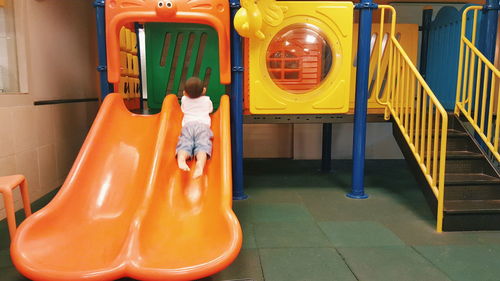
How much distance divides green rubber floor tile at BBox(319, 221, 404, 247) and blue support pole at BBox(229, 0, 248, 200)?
1132mm

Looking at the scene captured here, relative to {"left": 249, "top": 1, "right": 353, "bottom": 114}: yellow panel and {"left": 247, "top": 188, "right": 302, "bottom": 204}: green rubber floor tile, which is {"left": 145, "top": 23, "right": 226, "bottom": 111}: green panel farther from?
{"left": 247, "top": 188, "right": 302, "bottom": 204}: green rubber floor tile

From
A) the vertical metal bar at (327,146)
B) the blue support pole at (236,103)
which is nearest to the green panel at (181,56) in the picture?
the blue support pole at (236,103)

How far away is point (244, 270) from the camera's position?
8.23 ft

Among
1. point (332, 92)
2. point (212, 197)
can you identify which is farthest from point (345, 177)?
point (212, 197)

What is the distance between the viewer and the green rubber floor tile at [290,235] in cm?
294

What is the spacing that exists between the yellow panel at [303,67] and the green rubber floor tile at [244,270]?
1748mm

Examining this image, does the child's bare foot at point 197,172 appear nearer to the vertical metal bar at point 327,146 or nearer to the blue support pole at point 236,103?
the blue support pole at point 236,103

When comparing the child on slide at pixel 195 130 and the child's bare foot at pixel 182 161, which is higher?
the child on slide at pixel 195 130

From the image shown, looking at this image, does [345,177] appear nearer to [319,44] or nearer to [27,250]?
[319,44]

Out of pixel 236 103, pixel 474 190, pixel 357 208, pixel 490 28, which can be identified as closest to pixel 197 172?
pixel 236 103

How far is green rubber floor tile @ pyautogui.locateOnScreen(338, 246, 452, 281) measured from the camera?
7.89 feet

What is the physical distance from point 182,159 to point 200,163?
150mm

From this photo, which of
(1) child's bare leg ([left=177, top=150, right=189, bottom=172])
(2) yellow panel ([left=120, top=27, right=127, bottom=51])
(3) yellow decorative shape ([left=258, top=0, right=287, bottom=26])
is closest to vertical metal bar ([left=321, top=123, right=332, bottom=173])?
(3) yellow decorative shape ([left=258, top=0, right=287, bottom=26])

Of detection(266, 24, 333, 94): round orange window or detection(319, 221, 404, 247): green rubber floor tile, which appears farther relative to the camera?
detection(266, 24, 333, 94): round orange window
